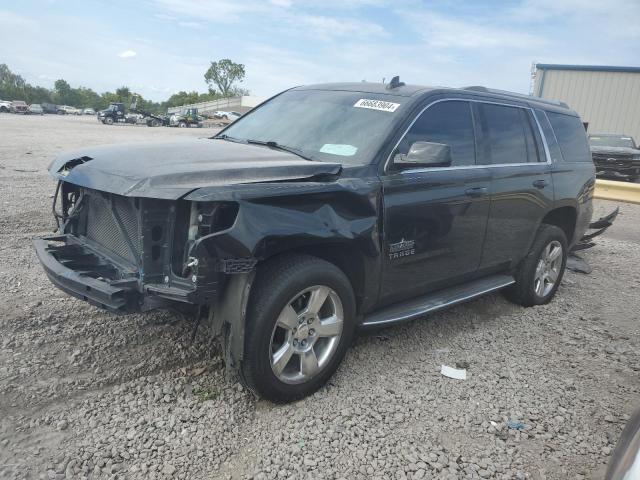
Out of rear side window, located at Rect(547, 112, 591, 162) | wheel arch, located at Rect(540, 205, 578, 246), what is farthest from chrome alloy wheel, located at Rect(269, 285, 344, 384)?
rear side window, located at Rect(547, 112, 591, 162)

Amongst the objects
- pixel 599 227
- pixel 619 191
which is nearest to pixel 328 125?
pixel 599 227

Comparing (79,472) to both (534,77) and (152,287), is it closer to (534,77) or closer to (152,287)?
(152,287)

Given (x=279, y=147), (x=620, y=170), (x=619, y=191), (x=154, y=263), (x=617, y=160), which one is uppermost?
(x=617, y=160)

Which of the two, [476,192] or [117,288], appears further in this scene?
[476,192]

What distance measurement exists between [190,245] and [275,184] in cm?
57

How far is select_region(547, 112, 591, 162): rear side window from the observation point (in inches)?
204

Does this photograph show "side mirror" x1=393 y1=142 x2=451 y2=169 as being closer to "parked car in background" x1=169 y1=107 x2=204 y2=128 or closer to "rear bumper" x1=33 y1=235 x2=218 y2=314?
"rear bumper" x1=33 y1=235 x2=218 y2=314

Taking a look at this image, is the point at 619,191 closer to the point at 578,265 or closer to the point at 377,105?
the point at 578,265

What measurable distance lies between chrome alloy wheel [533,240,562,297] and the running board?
0.55 m

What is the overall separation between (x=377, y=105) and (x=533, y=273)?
2.44 meters

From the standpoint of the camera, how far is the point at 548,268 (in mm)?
5262

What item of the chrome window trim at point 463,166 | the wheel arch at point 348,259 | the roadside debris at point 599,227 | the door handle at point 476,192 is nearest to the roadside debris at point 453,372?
the wheel arch at point 348,259

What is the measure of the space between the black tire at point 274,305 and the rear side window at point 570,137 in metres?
3.27

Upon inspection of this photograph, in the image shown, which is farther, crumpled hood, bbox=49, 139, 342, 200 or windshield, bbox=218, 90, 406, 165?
windshield, bbox=218, 90, 406, 165
